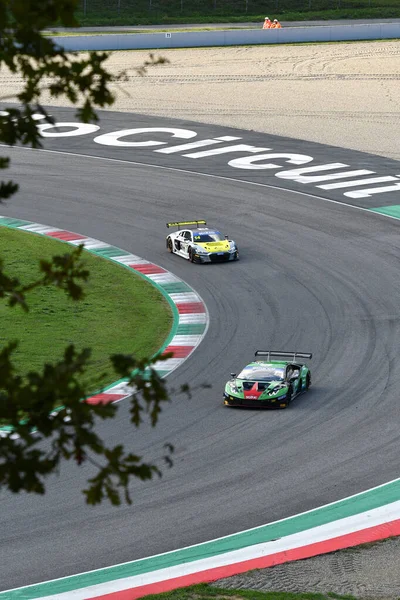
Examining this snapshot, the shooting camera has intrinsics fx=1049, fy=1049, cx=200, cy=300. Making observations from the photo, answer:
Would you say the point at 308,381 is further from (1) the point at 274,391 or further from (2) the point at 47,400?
(2) the point at 47,400

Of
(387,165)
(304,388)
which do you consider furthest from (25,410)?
(387,165)

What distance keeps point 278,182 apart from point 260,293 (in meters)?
14.1

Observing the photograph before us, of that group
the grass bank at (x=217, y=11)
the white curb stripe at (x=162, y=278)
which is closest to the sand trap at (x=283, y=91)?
the grass bank at (x=217, y=11)

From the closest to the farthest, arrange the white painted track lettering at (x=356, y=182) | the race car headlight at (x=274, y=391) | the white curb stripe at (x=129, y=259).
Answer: the race car headlight at (x=274, y=391)
the white curb stripe at (x=129, y=259)
the white painted track lettering at (x=356, y=182)

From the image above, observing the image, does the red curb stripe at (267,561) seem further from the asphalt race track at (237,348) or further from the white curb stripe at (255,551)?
the asphalt race track at (237,348)

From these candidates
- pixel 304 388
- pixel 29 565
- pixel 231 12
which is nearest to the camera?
pixel 29 565

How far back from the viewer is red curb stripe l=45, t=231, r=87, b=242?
1492 inches

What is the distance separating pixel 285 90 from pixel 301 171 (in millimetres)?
14572

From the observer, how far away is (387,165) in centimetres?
4769

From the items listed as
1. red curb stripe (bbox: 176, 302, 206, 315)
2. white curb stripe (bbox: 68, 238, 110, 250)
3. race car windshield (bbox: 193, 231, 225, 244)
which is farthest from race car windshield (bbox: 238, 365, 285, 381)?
white curb stripe (bbox: 68, 238, 110, 250)

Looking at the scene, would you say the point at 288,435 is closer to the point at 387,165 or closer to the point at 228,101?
Answer: the point at 387,165

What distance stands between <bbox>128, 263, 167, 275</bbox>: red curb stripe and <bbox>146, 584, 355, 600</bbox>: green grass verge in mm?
20395

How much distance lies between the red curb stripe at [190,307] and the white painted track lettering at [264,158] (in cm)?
1723

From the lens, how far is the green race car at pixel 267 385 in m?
23.2
